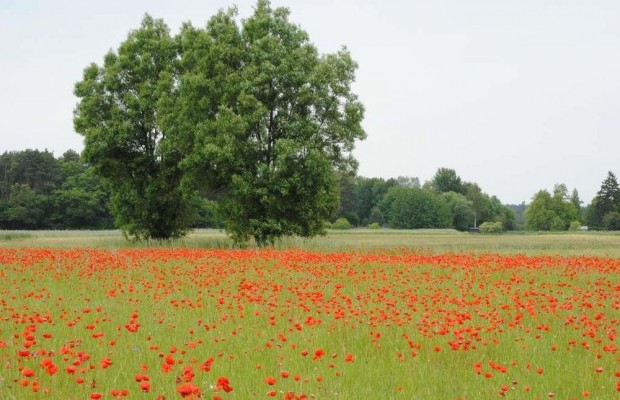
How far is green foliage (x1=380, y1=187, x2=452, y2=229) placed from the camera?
438 feet

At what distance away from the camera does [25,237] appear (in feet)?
194

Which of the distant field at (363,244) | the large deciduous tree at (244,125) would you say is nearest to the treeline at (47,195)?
the distant field at (363,244)

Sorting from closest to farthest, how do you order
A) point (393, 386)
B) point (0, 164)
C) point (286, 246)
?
point (393, 386), point (286, 246), point (0, 164)

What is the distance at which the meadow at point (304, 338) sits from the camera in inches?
238

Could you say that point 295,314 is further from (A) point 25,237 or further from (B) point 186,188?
(A) point 25,237

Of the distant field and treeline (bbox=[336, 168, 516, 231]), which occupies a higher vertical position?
treeline (bbox=[336, 168, 516, 231])

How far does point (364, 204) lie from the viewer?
509ft

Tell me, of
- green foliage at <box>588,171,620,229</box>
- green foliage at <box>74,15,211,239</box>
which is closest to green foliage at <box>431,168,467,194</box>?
green foliage at <box>588,171,620,229</box>

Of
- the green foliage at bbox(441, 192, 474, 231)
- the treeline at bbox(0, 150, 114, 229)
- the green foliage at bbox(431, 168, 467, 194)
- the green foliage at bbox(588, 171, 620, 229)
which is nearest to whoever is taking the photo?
the treeline at bbox(0, 150, 114, 229)

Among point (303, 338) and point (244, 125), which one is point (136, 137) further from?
point (303, 338)

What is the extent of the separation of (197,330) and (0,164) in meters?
113

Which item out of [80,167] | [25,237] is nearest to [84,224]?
[80,167]

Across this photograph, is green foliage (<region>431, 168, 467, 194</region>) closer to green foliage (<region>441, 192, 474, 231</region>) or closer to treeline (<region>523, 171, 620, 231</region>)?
green foliage (<region>441, 192, 474, 231</region>)

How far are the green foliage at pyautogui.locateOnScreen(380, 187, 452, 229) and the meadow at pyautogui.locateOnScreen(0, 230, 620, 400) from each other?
118 meters
